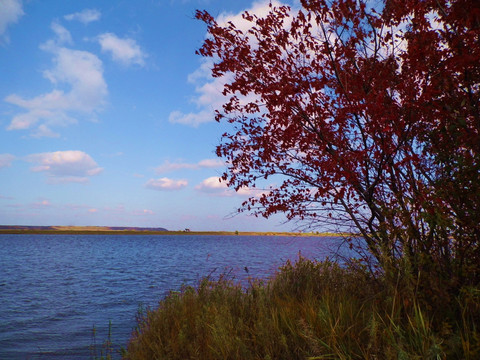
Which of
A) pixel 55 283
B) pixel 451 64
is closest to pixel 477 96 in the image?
pixel 451 64

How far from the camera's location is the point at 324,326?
5.04 metres

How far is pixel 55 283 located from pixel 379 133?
24312 millimetres

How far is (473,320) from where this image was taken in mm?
4754

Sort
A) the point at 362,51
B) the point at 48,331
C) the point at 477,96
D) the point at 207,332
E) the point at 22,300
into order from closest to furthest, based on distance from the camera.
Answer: the point at 477,96
the point at 207,332
the point at 362,51
the point at 48,331
the point at 22,300

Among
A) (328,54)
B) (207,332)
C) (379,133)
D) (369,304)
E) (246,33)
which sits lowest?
(207,332)

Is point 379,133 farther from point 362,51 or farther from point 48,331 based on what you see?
point 48,331

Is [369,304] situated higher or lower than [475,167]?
lower

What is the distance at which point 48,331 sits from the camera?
1283 centimetres

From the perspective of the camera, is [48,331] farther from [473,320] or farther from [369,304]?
[473,320]

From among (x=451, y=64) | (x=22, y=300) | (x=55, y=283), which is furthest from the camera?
(x=55, y=283)

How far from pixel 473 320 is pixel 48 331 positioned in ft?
44.3

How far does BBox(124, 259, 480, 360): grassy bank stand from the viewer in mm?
4230

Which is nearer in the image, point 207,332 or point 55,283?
point 207,332

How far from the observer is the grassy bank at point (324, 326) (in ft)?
13.9
